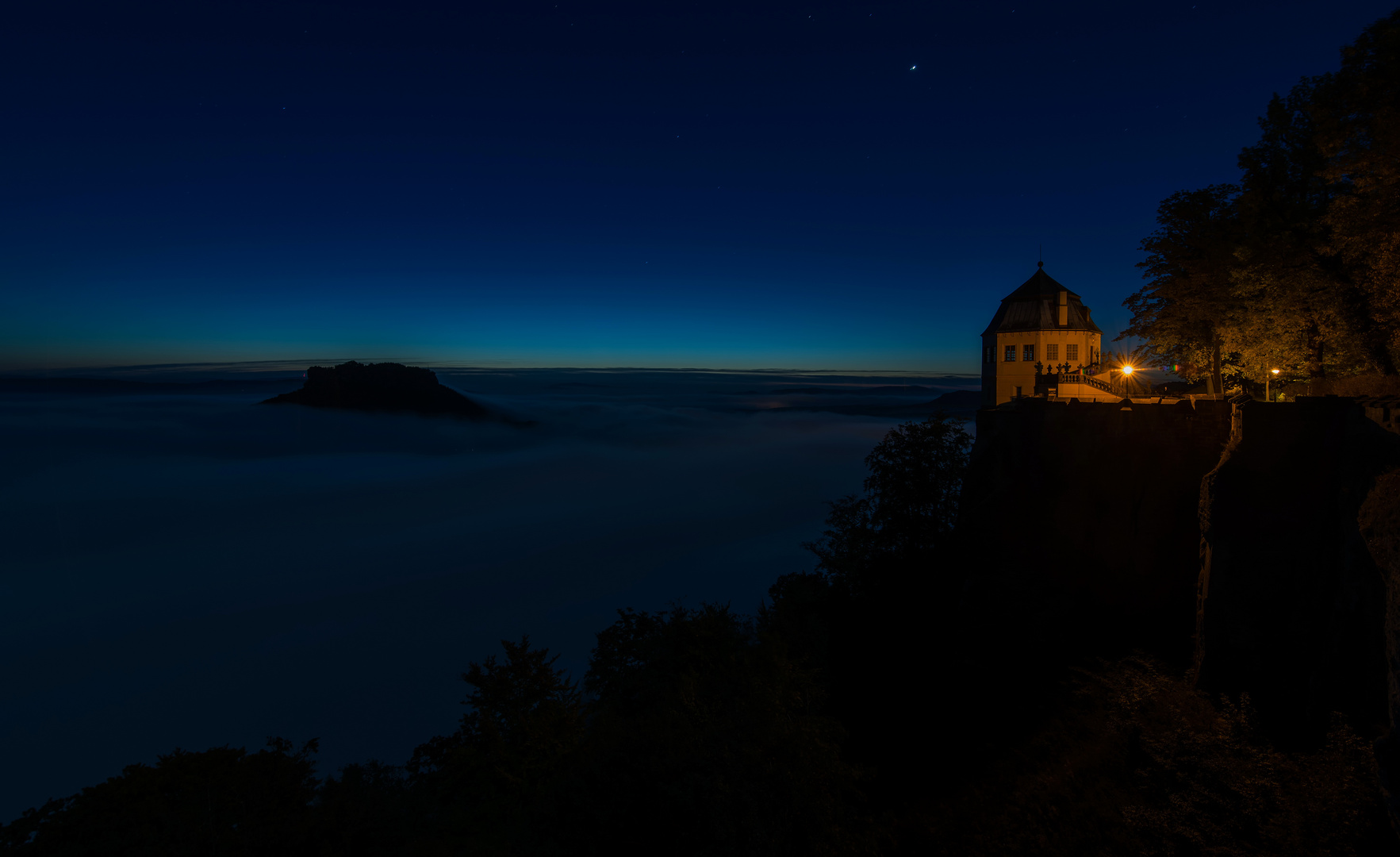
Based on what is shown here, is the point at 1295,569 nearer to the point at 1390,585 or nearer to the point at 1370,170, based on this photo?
the point at 1390,585

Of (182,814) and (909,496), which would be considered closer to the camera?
(182,814)

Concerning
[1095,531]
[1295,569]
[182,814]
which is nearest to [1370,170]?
[1295,569]

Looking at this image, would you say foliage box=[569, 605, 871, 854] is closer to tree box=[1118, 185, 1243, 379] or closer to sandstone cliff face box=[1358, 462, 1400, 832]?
sandstone cliff face box=[1358, 462, 1400, 832]

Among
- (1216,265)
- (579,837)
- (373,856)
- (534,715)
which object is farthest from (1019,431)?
(373,856)

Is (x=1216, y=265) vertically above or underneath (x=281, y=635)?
above

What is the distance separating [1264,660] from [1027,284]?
35.2m

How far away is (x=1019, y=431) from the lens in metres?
25.5

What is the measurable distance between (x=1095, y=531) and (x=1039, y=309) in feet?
86.4

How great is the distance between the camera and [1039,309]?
1641 inches

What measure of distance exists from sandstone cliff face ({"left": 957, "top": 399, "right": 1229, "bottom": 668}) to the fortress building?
1890cm

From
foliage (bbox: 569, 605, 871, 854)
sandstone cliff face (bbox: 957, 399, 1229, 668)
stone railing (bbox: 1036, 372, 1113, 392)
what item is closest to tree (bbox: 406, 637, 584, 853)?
foliage (bbox: 569, 605, 871, 854)

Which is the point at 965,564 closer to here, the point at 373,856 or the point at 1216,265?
the point at 1216,265

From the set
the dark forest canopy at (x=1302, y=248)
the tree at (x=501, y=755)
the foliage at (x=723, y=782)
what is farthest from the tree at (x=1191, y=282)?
the tree at (x=501, y=755)

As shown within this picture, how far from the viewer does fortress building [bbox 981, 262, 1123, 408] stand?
40.7 metres
